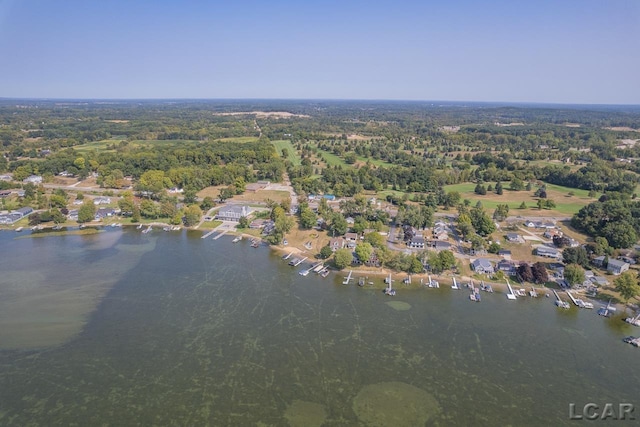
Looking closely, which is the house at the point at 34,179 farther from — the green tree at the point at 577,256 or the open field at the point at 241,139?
the green tree at the point at 577,256

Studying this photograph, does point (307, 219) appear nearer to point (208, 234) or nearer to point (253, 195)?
point (208, 234)

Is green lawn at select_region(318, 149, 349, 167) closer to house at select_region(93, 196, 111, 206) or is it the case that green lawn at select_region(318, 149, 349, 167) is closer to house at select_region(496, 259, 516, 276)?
house at select_region(93, 196, 111, 206)

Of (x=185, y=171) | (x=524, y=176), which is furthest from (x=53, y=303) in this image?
(x=524, y=176)

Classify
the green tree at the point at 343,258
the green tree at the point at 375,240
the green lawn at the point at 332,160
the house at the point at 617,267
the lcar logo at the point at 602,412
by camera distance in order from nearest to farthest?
the lcar logo at the point at 602,412 < the house at the point at 617,267 < the green tree at the point at 343,258 < the green tree at the point at 375,240 < the green lawn at the point at 332,160

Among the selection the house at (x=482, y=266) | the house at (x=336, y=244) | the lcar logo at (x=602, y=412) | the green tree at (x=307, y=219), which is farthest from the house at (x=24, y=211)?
the lcar logo at (x=602, y=412)

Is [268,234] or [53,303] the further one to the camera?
[268,234]

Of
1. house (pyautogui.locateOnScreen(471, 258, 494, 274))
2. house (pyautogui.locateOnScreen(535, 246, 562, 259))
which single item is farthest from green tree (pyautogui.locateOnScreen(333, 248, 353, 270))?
house (pyautogui.locateOnScreen(535, 246, 562, 259))

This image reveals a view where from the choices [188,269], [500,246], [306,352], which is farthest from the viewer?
[500,246]

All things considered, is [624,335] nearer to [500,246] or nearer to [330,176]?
[500,246]
